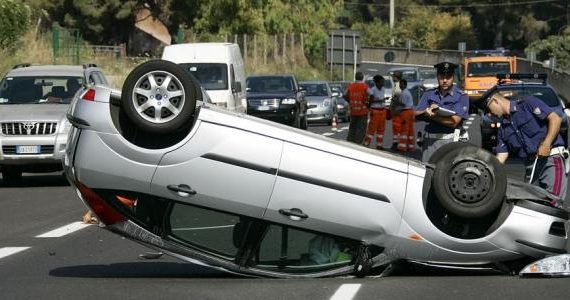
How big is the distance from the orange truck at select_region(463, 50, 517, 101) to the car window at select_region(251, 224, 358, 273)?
39.9 m

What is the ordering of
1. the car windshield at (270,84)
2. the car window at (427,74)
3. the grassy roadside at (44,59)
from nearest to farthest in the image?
the car windshield at (270,84) → the grassy roadside at (44,59) → the car window at (427,74)

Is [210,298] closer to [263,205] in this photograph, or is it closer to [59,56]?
[263,205]

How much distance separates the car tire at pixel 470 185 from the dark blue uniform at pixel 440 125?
302 cm

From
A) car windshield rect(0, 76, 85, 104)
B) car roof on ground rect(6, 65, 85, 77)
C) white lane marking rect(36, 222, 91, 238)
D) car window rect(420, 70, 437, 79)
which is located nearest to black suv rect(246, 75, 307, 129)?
car roof on ground rect(6, 65, 85, 77)

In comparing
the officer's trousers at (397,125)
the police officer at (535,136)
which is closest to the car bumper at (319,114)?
the officer's trousers at (397,125)

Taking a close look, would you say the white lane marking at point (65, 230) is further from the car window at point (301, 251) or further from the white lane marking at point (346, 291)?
the white lane marking at point (346, 291)

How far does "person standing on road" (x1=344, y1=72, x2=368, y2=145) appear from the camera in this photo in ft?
88.7

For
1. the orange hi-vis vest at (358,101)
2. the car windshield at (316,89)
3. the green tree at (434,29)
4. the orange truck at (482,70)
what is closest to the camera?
the orange hi-vis vest at (358,101)

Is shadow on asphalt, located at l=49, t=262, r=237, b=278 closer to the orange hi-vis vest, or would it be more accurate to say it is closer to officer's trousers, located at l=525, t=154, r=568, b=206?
officer's trousers, located at l=525, t=154, r=568, b=206

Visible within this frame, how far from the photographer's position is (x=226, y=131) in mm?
9344

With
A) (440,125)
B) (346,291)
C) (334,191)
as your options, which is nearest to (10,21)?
(440,125)

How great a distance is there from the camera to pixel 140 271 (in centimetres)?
1086

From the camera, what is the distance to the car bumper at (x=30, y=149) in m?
19.5

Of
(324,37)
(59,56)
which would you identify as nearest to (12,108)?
(59,56)
